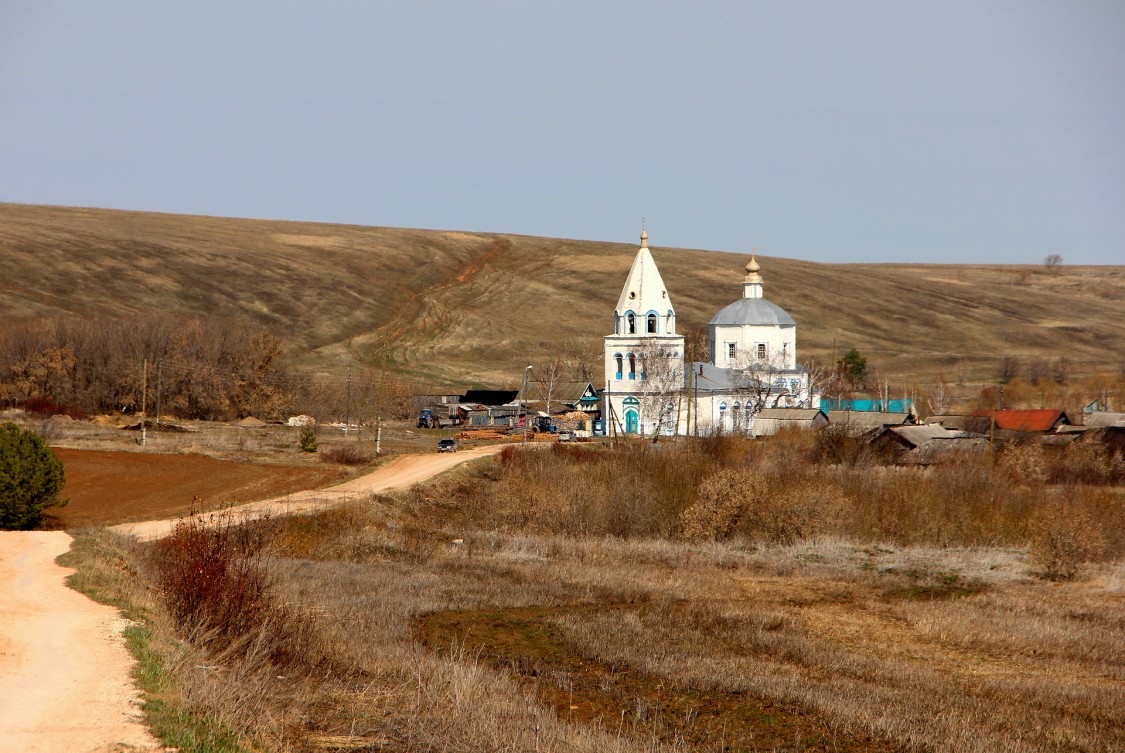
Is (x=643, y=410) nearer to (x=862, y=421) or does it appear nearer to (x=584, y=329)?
(x=862, y=421)

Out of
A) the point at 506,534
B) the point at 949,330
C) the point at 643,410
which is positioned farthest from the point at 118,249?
the point at 506,534

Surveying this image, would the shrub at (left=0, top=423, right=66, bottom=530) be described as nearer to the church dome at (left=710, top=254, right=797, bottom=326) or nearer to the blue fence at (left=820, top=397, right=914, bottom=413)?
the church dome at (left=710, top=254, right=797, bottom=326)

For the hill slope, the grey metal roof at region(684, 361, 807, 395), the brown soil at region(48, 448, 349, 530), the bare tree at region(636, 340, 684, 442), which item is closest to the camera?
the brown soil at region(48, 448, 349, 530)

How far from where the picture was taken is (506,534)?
3631cm

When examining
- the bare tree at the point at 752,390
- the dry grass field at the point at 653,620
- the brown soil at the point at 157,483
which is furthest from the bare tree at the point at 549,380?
the dry grass field at the point at 653,620

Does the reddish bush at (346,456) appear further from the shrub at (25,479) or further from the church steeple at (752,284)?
the church steeple at (752,284)

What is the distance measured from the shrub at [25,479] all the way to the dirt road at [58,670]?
745 cm

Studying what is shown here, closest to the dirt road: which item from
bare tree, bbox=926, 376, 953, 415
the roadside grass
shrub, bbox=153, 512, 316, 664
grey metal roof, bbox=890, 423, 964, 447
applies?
the roadside grass

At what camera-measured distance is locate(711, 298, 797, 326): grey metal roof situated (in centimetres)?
7712

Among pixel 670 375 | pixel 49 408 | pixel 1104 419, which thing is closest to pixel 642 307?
pixel 670 375

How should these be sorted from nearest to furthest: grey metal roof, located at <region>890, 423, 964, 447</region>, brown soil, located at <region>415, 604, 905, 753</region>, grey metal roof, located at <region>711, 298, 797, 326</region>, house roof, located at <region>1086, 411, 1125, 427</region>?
brown soil, located at <region>415, 604, 905, 753</region> < grey metal roof, located at <region>890, 423, 964, 447</region> < house roof, located at <region>1086, 411, 1125, 427</region> < grey metal roof, located at <region>711, 298, 797, 326</region>

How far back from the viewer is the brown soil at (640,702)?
14750mm

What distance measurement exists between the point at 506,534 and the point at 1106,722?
22.0 meters

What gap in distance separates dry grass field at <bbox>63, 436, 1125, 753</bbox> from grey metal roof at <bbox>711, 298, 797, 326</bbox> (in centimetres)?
3597
